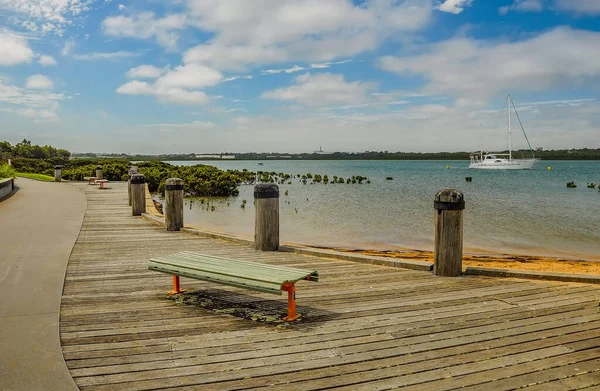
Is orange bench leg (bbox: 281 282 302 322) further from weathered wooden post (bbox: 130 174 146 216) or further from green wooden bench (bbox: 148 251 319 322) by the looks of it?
weathered wooden post (bbox: 130 174 146 216)

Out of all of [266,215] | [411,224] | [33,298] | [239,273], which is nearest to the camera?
[239,273]

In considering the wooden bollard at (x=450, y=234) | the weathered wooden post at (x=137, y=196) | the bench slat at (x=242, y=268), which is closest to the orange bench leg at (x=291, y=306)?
the bench slat at (x=242, y=268)

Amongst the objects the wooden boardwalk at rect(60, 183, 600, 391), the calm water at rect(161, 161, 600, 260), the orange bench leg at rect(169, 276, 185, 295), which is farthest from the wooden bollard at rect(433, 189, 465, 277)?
the calm water at rect(161, 161, 600, 260)

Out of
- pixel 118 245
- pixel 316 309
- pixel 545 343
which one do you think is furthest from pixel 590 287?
pixel 118 245

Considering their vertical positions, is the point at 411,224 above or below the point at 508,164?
below

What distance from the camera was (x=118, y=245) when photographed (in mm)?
8984

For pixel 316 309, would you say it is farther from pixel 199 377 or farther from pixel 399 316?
pixel 199 377

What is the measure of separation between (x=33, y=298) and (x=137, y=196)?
27.7 ft

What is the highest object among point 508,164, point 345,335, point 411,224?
point 508,164

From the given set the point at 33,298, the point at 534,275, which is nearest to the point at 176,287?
the point at 33,298

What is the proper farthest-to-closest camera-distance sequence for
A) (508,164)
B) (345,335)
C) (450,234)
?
(508,164) < (450,234) < (345,335)

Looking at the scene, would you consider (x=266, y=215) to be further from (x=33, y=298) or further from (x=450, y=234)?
(x=33, y=298)

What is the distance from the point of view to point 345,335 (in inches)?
168

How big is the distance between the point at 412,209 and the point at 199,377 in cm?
2587
